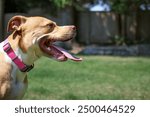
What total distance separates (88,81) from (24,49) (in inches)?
230

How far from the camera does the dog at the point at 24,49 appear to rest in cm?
463

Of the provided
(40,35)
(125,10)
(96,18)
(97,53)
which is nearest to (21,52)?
(40,35)

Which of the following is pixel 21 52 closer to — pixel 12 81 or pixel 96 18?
pixel 12 81

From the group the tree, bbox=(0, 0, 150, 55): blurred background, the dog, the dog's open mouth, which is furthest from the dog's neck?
bbox=(0, 0, 150, 55): blurred background

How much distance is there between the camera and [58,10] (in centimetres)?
2431

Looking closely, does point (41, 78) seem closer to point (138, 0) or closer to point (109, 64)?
point (109, 64)

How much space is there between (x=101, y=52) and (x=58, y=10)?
503 cm

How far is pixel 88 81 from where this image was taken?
411 inches

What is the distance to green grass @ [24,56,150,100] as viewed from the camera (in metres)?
8.63

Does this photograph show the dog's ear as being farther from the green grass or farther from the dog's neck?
the green grass

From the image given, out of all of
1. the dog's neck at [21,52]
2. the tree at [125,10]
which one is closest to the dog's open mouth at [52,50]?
the dog's neck at [21,52]

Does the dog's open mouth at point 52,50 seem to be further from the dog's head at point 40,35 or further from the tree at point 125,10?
the tree at point 125,10

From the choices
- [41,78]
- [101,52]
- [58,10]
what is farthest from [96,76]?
[58,10]

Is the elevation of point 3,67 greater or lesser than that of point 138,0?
greater
